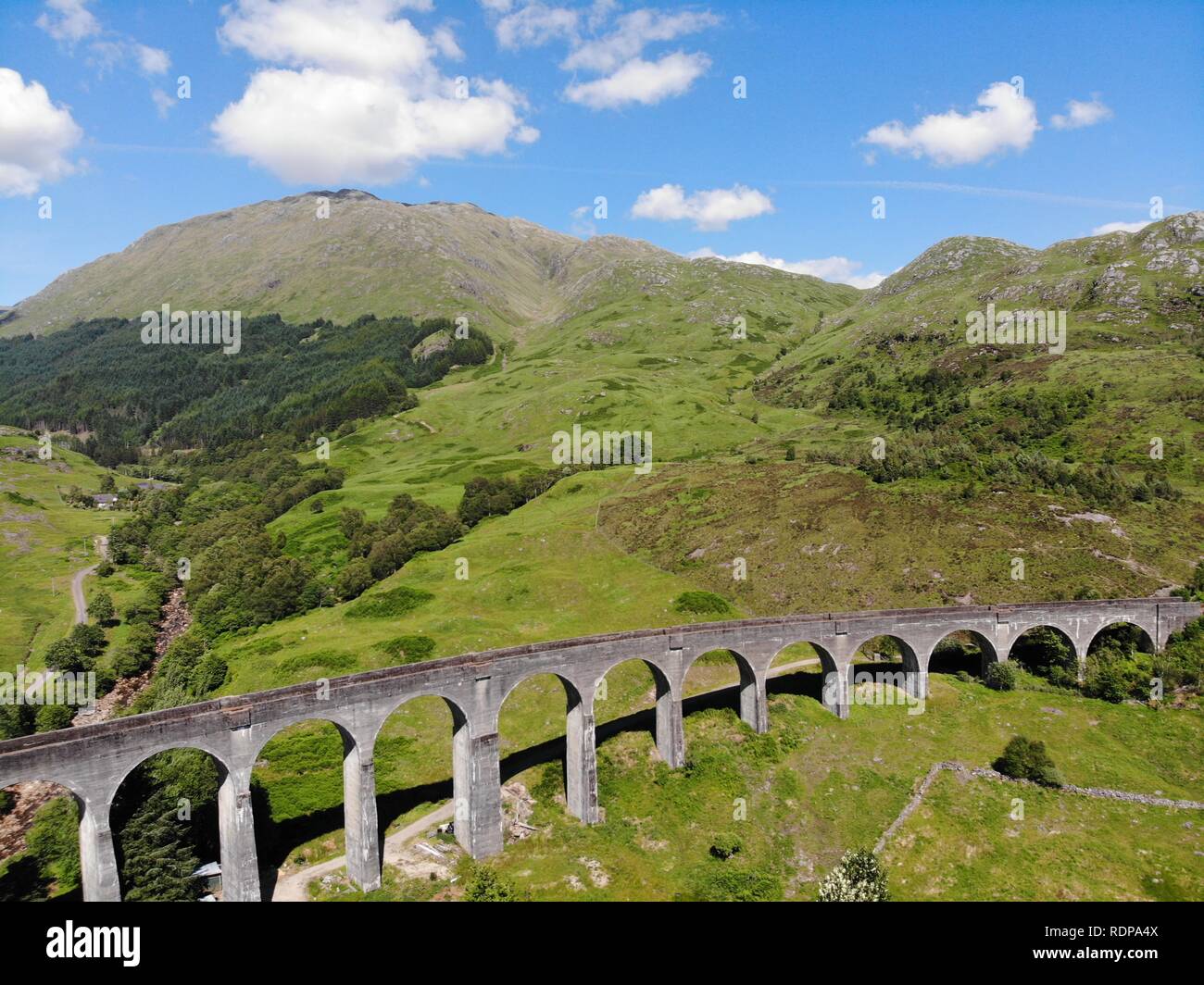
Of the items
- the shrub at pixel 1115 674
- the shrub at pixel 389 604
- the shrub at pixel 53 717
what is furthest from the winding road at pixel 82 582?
the shrub at pixel 1115 674

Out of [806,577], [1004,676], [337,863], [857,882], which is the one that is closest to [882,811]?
[857,882]

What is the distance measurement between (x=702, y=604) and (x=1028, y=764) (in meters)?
→ 41.9

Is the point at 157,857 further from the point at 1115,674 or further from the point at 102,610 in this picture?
the point at 102,610

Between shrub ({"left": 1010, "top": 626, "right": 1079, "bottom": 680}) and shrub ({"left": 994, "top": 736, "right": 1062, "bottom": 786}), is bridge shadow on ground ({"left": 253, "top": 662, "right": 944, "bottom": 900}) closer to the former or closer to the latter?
shrub ({"left": 1010, "top": 626, "right": 1079, "bottom": 680})

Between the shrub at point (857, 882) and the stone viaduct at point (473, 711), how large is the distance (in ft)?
60.9

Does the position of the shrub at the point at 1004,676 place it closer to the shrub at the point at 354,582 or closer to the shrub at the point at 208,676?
the shrub at the point at 208,676

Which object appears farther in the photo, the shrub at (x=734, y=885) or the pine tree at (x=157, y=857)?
the shrub at (x=734, y=885)

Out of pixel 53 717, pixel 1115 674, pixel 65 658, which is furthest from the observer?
pixel 65 658

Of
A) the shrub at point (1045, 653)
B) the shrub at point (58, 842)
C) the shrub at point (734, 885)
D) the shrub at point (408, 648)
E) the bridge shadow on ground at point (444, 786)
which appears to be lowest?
the shrub at point (734, 885)

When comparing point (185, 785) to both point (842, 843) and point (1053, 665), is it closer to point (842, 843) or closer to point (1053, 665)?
point (842, 843)

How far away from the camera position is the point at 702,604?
91.1m

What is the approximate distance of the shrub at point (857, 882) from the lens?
A: 4019 centimetres

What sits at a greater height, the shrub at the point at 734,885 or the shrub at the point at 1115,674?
the shrub at the point at 1115,674
